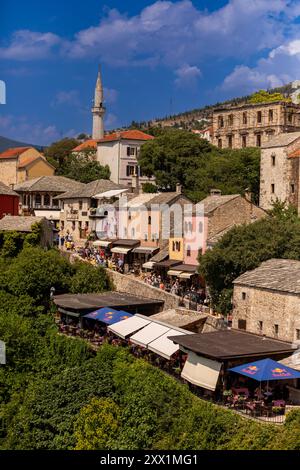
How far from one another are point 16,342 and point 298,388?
15817 millimetres

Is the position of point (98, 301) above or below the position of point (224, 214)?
below

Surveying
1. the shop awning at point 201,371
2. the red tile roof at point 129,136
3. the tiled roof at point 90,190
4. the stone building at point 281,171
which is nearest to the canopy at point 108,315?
the shop awning at point 201,371

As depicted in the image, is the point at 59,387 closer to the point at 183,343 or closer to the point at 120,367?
the point at 120,367

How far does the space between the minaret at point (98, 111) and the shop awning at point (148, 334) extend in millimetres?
59828

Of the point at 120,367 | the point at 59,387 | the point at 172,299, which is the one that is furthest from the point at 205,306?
the point at 59,387

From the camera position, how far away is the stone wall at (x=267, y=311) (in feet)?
95.9

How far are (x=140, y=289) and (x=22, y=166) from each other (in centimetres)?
4052

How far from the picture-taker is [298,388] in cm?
2678

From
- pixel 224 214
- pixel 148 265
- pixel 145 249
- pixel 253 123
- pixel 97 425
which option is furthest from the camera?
pixel 253 123

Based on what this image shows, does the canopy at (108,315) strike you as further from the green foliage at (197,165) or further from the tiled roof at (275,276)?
the green foliage at (197,165)

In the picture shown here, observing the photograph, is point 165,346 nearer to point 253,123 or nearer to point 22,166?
point 253,123

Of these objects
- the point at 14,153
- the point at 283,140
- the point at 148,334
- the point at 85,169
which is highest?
the point at 14,153

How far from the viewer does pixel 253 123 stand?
7269 cm

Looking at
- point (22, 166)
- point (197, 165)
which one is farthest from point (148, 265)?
point (22, 166)
